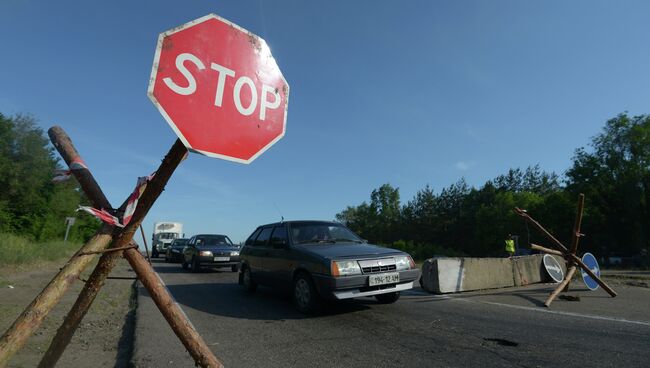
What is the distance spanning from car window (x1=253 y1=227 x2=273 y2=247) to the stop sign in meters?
6.61

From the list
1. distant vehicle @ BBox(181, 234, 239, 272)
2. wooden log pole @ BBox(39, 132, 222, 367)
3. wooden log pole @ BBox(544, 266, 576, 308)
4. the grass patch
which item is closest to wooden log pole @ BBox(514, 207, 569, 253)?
wooden log pole @ BBox(544, 266, 576, 308)

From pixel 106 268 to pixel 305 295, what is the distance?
4809 millimetres

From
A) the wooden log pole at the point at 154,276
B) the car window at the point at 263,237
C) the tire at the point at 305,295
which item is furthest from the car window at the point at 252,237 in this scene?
the wooden log pole at the point at 154,276

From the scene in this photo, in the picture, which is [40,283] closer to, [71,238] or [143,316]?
[143,316]

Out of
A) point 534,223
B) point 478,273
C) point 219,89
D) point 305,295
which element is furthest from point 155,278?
point 478,273

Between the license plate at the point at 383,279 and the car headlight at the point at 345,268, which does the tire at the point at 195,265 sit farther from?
the license plate at the point at 383,279

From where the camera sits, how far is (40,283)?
1051 centimetres

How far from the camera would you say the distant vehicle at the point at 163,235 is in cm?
3191

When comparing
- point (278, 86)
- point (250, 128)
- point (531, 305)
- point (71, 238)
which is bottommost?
point (71, 238)

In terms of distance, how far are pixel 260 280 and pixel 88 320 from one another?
334 cm

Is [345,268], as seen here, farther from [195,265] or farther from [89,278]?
[195,265]

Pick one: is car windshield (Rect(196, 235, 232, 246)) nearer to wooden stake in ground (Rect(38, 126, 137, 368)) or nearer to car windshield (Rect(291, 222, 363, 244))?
car windshield (Rect(291, 222, 363, 244))

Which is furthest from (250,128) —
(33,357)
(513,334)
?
(513,334)

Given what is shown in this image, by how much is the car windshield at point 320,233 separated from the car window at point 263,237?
954mm
